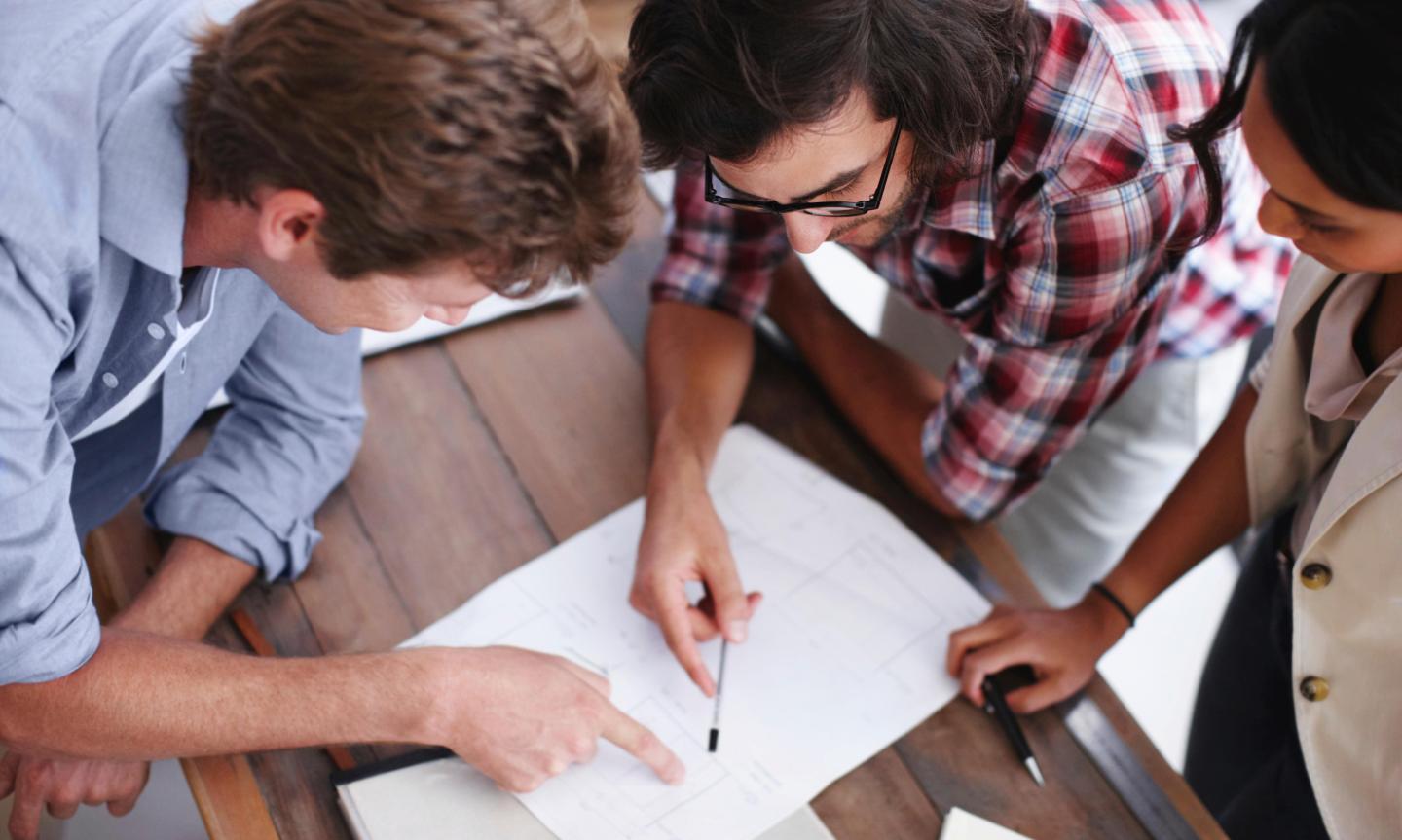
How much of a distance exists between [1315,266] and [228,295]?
1051 mm

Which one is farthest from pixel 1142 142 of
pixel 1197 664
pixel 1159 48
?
pixel 1197 664

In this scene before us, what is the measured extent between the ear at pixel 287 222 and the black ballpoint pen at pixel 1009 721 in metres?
0.73

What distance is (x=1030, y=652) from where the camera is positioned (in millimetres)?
1079

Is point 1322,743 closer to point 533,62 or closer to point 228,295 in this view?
point 533,62

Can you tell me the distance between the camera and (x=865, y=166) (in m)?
1.06

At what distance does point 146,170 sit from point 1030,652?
2.90 ft

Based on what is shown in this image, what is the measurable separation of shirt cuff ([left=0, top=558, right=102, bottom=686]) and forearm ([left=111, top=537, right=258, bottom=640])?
0.13 meters

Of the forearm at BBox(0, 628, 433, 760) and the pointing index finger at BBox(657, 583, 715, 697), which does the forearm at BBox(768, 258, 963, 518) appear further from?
the forearm at BBox(0, 628, 433, 760)

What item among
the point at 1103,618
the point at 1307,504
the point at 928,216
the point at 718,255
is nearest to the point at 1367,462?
the point at 1307,504

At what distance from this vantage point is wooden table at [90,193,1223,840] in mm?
981

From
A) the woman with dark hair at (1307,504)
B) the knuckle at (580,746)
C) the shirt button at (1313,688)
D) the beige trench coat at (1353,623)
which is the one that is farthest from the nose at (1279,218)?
the knuckle at (580,746)

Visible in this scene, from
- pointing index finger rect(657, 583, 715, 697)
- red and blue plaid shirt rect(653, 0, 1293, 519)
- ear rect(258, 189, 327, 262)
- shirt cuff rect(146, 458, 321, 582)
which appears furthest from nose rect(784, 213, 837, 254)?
shirt cuff rect(146, 458, 321, 582)

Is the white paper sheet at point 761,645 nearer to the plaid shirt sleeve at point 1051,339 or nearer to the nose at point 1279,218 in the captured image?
the plaid shirt sleeve at point 1051,339

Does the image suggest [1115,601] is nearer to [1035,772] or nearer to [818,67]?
[1035,772]
